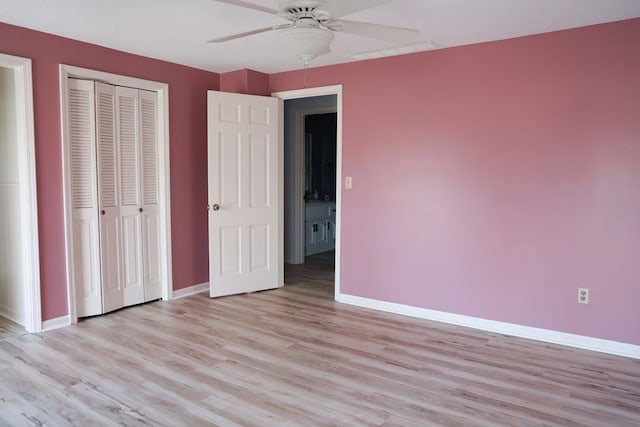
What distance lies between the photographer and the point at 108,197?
3947 mm

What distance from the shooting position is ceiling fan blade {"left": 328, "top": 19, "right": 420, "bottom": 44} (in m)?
2.32

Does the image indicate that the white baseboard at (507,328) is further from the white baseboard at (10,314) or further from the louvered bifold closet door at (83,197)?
the white baseboard at (10,314)

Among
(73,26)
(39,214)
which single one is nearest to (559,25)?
(73,26)

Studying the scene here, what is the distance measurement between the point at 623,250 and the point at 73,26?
4354mm

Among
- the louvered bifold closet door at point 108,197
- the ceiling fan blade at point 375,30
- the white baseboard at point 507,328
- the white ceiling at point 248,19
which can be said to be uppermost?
the white ceiling at point 248,19

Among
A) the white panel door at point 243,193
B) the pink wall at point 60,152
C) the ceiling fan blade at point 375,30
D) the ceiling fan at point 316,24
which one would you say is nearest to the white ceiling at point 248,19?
the pink wall at point 60,152

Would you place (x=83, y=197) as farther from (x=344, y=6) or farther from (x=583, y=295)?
(x=583, y=295)

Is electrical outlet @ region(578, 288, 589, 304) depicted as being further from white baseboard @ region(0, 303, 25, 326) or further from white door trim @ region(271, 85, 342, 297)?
white baseboard @ region(0, 303, 25, 326)

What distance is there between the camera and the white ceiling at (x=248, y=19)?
2.83 m

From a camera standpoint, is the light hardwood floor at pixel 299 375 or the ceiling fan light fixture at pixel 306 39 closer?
the ceiling fan light fixture at pixel 306 39

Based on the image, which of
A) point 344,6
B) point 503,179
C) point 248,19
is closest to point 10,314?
point 248,19

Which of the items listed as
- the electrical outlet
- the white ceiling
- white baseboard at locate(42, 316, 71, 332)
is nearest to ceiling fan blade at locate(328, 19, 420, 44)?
the white ceiling

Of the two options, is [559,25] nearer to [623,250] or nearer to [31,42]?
[623,250]

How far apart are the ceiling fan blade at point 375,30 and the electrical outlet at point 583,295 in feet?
7.44
